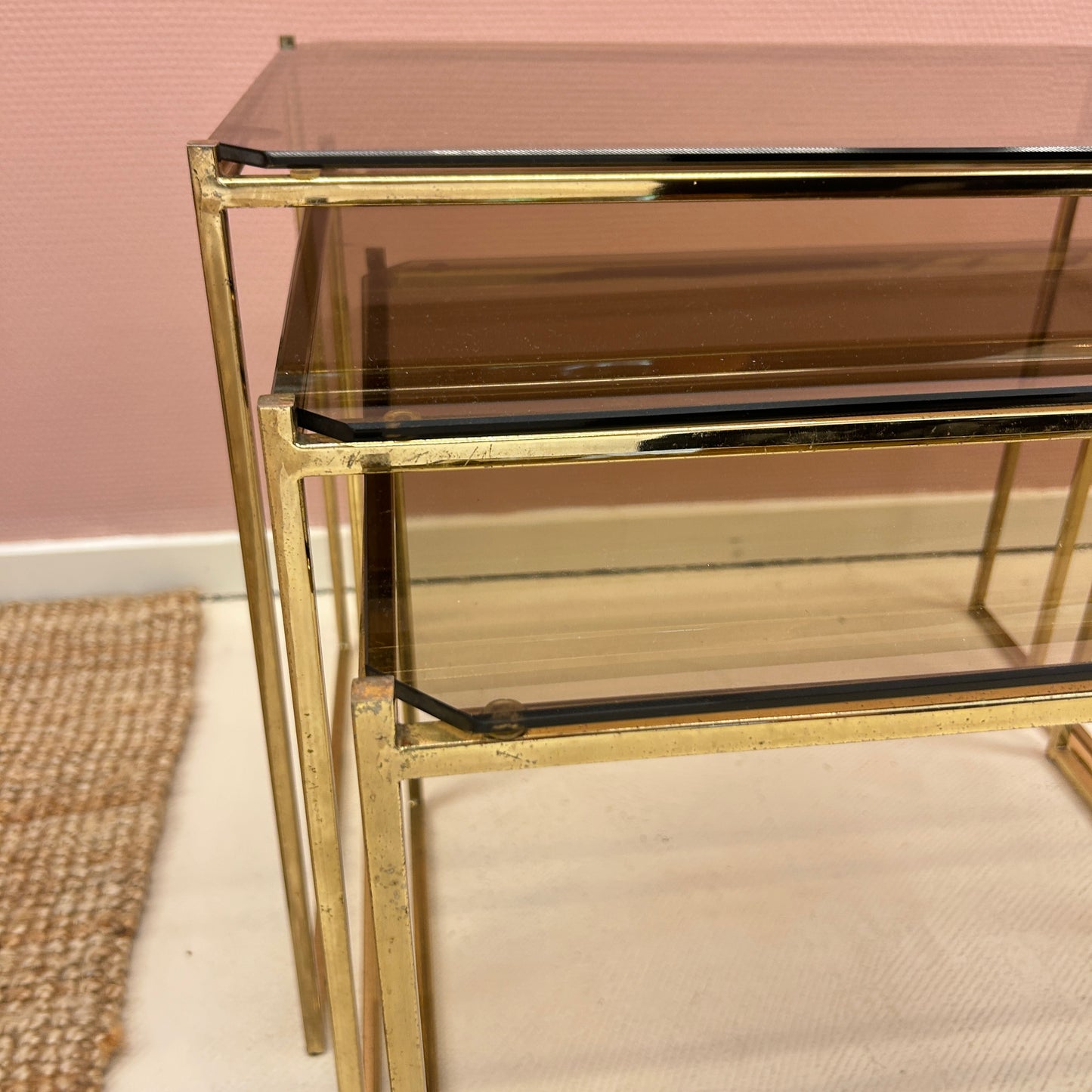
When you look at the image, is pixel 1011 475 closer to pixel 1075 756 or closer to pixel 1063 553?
pixel 1063 553

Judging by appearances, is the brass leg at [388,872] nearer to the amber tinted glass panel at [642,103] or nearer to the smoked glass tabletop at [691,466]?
the smoked glass tabletop at [691,466]

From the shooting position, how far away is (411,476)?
2.67ft

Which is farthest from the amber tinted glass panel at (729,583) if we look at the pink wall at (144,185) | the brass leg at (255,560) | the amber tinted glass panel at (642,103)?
the pink wall at (144,185)

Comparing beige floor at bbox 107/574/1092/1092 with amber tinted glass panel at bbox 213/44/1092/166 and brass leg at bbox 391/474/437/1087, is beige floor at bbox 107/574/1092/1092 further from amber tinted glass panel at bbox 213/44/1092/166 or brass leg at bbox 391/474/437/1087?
amber tinted glass panel at bbox 213/44/1092/166

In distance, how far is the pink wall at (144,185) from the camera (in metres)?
1.17

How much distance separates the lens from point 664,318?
29.4 inches

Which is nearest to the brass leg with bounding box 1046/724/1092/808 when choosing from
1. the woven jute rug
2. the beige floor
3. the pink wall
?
the beige floor

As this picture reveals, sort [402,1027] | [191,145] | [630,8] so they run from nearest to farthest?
[191,145] → [402,1027] → [630,8]

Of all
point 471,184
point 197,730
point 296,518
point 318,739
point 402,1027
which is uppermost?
point 471,184

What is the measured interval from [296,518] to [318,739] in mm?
135

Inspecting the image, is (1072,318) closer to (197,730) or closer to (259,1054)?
(259,1054)

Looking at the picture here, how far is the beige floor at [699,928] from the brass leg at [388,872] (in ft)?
0.40

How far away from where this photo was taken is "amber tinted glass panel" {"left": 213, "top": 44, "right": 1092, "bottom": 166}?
566 mm

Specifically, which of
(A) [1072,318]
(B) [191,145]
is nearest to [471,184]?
(B) [191,145]
